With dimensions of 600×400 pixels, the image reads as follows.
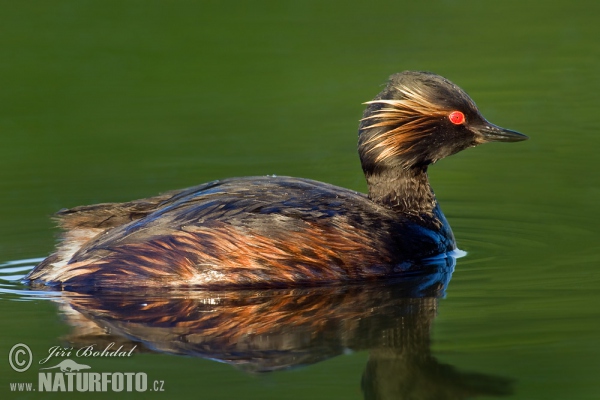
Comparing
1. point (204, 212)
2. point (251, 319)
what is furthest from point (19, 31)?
point (251, 319)

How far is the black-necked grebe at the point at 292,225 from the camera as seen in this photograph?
740cm

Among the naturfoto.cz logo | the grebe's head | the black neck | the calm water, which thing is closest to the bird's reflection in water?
the calm water

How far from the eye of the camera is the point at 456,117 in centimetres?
840

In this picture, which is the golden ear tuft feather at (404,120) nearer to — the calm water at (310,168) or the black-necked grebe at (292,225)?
the black-necked grebe at (292,225)

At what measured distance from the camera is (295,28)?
16.6 m

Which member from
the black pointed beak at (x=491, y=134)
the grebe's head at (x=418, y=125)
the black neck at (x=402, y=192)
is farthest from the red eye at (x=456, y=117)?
→ the black neck at (x=402, y=192)

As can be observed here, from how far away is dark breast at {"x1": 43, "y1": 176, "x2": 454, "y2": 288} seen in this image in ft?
24.2

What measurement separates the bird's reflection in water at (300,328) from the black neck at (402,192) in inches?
29.9

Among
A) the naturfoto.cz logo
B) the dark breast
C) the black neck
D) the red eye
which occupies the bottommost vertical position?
the naturfoto.cz logo

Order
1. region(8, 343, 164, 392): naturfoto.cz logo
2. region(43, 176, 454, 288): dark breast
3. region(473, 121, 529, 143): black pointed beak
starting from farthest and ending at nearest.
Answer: region(473, 121, 529, 143): black pointed beak < region(43, 176, 454, 288): dark breast < region(8, 343, 164, 392): naturfoto.cz logo

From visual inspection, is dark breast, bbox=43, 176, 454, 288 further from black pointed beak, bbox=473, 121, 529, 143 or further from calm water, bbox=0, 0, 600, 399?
black pointed beak, bbox=473, 121, 529, 143

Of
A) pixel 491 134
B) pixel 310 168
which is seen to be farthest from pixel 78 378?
pixel 310 168

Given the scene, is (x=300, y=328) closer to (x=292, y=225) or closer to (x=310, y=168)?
(x=292, y=225)

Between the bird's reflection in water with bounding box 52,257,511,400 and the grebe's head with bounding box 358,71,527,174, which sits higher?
the grebe's head with bounding box 358,71,527,174
